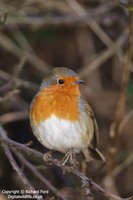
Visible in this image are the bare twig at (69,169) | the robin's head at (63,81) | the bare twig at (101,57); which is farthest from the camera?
the bare twig at (101,57)

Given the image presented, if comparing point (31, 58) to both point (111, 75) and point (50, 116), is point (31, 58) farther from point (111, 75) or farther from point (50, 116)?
point (50, 116)

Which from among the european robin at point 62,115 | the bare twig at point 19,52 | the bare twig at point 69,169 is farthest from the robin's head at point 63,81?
the bare twig at point 19,52

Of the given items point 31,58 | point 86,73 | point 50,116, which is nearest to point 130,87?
point 86,73

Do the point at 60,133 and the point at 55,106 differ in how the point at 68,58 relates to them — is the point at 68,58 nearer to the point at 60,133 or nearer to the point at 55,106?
the point at 55,106

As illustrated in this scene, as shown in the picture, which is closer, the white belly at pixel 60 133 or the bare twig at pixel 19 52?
the white belly at pixel 60 133

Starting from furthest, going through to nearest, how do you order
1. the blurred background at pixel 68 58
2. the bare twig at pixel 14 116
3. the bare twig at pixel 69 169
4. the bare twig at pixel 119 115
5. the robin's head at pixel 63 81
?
the blurred background at pixel 68 58 → the bare twig at pixel 14 116 → the bare twig at pixel 119 115 → the robin's head at pixel 63 81 → the bare twig at pixel 69 169

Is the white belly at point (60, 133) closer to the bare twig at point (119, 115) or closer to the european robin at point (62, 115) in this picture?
the european robin at point (62, 115)
